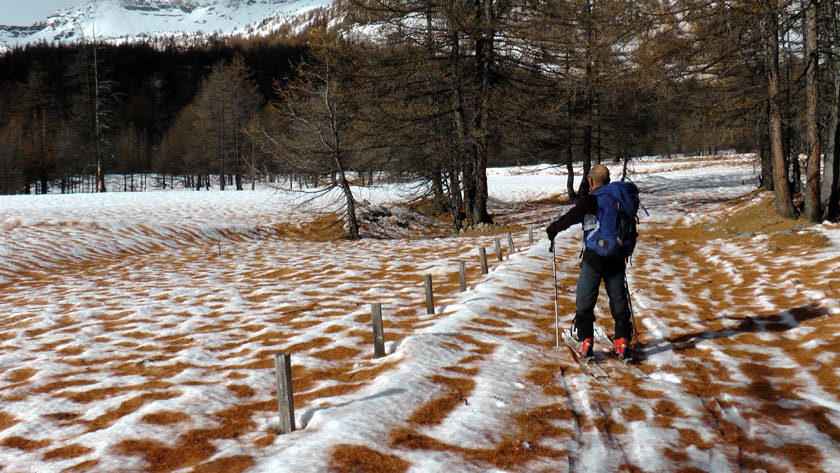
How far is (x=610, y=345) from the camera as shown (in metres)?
5.67

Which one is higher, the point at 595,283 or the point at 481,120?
the point at 481,120

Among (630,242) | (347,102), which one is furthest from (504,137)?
(630,242)

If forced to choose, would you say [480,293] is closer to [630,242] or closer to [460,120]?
[630,242]

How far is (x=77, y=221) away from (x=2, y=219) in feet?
7.60

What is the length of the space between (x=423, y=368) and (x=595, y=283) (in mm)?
2128

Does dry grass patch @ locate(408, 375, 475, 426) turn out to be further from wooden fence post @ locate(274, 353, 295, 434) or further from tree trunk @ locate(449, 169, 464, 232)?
A: tree trunk @ locate(449, 169, 464, 232)

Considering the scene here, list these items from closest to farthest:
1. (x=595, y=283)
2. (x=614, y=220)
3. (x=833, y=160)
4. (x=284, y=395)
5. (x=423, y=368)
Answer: (x=284, y=395) → (x=423, y=368) → (x=614, y=220) → (x=595, y=283) → (x=833, y=160)

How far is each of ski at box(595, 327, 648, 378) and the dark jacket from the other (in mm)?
1023

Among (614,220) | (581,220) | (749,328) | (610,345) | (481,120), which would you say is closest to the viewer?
(614,220)

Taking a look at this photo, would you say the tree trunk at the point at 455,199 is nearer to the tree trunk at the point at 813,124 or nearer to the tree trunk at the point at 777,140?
the tree trunk at the point at 777,140

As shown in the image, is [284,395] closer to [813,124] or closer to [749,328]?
[749,328]

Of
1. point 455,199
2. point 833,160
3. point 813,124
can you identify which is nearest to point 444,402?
point 813,124

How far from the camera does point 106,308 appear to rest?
8.41m

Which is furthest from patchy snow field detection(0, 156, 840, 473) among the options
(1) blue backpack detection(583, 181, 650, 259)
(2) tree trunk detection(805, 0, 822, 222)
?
(1) blue backpack detection(583, 181, 650, 259)
